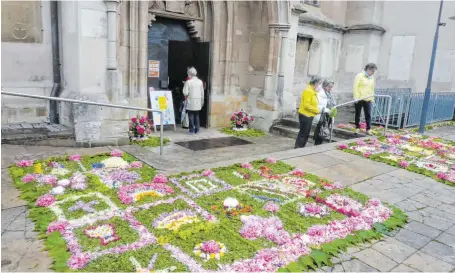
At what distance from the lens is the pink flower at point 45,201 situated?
3.98 metres

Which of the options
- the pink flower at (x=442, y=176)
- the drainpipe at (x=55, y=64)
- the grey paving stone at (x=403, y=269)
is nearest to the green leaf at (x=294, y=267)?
the grey paving stone at (x=403, y=269)

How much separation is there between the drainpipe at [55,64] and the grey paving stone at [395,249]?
6.20 m

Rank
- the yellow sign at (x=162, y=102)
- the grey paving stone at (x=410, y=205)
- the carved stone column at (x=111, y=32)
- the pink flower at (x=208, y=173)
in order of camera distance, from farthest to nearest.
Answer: the yellow sign at (x=162, y=102) → the carved stone column at (x=111, y=32) → the pink flower at (x=208, y=173) → the grey paving stone at (x=410, y=205)

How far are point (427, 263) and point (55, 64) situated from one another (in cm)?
698

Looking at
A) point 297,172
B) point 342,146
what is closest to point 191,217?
point 297,172

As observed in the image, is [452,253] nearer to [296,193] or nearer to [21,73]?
[296,193]

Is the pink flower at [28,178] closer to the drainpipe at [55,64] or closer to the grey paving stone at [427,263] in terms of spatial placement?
the drainpipe at [55,64]

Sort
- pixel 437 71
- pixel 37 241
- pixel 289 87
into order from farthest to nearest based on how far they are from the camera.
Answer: pixel 437 71 → pixel 289 87 → pixel 37 241

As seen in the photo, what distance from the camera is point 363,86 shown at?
877 centimetres

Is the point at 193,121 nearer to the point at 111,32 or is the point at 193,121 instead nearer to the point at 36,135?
the point at 111,32

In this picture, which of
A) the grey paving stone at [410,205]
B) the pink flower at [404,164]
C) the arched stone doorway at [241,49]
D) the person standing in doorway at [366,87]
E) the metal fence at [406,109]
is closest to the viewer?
the grey paving stone at [410,205]

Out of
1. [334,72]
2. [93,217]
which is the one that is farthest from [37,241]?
[334,72]

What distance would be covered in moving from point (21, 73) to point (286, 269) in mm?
6242

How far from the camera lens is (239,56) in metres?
10.2
